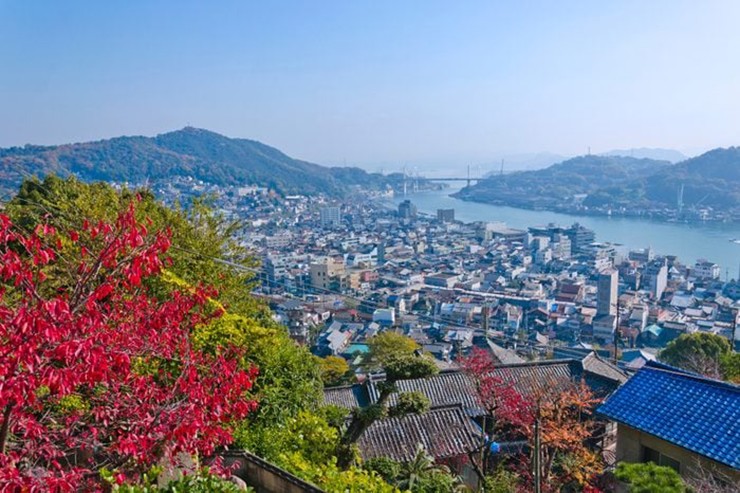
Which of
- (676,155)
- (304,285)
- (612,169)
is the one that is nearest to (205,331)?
(304,285)

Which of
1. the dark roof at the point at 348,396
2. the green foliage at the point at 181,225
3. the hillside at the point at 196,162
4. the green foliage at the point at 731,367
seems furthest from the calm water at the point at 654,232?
the green foliage at the point at 181,225

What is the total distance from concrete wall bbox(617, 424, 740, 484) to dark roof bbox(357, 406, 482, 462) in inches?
84.0

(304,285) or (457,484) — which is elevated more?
(457,484)

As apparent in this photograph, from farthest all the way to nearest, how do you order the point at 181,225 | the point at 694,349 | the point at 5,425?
the point at 694,349
the point at 181,225
the point at 5,425

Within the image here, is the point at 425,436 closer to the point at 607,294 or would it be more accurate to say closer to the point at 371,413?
the point at 371,413

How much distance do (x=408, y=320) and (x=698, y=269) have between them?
2282 cm

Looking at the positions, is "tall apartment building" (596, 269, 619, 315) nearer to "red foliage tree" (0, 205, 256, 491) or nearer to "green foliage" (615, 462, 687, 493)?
"green foliage" (615, 462, 687, 493)

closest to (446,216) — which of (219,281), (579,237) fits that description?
(579,237)

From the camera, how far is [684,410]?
17.0 feet

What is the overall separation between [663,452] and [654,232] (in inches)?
2384

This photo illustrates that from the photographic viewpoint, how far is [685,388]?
213 inches

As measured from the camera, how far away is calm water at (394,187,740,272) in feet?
155

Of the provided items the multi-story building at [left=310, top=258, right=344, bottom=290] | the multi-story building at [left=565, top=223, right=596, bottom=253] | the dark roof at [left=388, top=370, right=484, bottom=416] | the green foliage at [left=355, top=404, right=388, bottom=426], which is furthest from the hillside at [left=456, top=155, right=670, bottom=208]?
the green foliage at [left=355, top=404, right=388, bottom=426]

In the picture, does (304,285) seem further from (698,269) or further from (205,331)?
(205,331)
